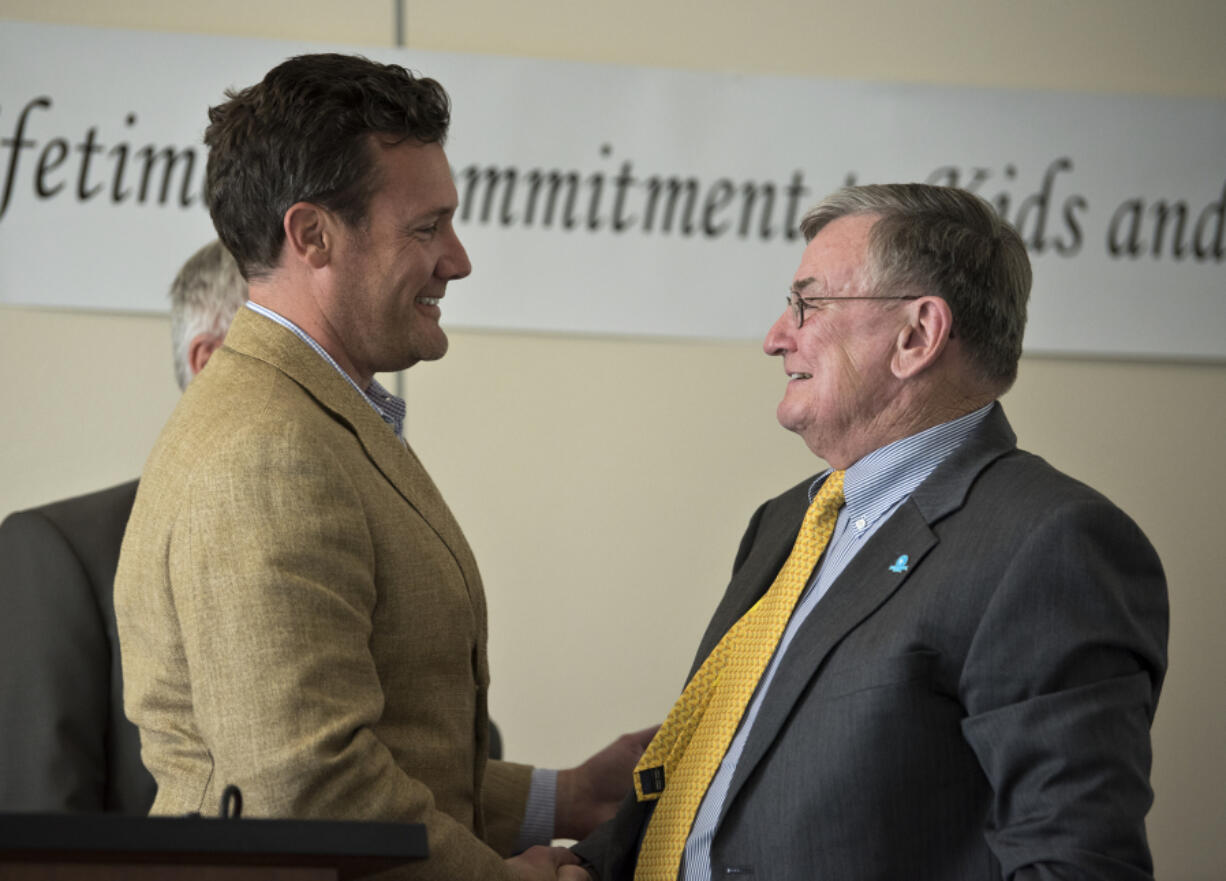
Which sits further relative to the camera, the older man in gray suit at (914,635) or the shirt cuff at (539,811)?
the shirt cuff at (539,811)

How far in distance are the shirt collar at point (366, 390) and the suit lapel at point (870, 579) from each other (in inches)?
23.4

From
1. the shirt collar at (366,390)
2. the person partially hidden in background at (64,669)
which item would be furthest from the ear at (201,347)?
the shirt collar at (366,390)

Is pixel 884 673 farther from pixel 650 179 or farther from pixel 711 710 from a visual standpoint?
pixel 650 179

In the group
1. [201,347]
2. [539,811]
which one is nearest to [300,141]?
[201,347]

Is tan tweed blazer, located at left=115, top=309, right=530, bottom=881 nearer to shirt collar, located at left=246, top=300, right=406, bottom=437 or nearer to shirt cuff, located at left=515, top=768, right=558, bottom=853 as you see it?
shirt collar, located at left=246, top=300, right=406, bottom=437

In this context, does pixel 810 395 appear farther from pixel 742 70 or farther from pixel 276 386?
pixel 742 70

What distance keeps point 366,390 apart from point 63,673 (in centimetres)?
79

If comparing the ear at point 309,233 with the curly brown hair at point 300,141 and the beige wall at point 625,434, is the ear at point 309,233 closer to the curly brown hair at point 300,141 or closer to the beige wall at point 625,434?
the curly brown hair at point 300,141

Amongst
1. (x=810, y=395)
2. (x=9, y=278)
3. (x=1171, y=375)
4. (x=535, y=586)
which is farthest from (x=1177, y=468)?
(x=9, y=278)

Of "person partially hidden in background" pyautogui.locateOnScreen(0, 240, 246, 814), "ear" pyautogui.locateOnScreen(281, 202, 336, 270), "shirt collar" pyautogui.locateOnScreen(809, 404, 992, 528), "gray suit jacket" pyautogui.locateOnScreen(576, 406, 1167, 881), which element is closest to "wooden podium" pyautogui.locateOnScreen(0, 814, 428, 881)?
"gray suit jacket" pyautogui.locateOnScreen(576, 406, 1167, 881)

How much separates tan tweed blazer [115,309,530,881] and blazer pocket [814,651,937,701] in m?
0.44

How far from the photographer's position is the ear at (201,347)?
8.00 ft

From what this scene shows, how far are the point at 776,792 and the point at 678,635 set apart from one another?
170 centimetres

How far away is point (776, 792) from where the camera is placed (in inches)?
63.1
